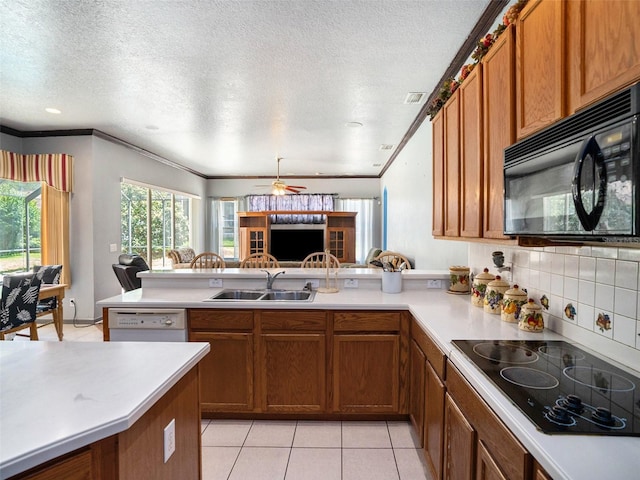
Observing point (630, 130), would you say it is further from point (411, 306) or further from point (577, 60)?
point (411, 306)

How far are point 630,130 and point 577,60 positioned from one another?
45 centimetres

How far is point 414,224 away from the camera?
4.71 metres

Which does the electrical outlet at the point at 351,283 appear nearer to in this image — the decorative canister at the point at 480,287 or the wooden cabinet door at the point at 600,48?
the decorative canister at the point at 480,287

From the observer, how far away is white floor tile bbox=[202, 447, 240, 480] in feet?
6.24

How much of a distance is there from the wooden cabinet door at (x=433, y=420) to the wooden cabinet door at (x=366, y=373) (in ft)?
1.41

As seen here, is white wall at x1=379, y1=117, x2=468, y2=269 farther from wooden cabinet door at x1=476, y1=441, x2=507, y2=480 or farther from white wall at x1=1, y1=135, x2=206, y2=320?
white wall at x1=1, y1=135, x2=206, y2=320

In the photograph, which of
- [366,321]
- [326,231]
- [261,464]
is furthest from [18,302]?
[326,231]

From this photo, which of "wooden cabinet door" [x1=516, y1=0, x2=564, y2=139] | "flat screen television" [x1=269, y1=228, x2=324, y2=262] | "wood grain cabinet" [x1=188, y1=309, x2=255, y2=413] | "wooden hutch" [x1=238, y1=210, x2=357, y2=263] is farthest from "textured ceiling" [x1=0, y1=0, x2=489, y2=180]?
"flat screen television" [x1=269, y1=228, x2=324, y2=262]

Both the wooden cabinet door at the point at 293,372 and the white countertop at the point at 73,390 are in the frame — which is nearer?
the white countertop at the point at 73,390

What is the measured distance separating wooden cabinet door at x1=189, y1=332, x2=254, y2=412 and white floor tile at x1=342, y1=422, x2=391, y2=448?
67cm

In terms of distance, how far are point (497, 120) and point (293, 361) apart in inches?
72.8

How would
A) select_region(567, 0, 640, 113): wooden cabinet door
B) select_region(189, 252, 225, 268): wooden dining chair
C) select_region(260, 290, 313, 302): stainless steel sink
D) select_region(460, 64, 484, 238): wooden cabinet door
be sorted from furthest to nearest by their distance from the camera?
select_region(189, 252, 225, 268): wooden dining chair, select_region(260, 290, 313, 302): stainless steel sink, select_region(460, 64, 484, 238): wooden cabinet door, select_region(567, 0, 640, 113): wooden cabinet door

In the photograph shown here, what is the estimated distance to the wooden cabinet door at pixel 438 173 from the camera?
2.37 m

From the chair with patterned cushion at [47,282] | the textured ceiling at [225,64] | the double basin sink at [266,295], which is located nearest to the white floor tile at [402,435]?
the double basin sink at [266,295]
